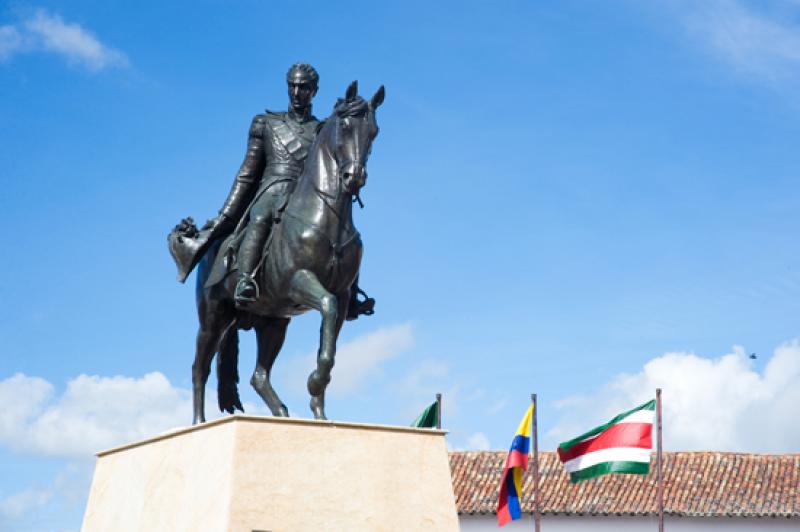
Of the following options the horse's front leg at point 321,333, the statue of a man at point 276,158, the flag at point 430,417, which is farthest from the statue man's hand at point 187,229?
the flag at point 430,417

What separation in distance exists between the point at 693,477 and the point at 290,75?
98.0ft

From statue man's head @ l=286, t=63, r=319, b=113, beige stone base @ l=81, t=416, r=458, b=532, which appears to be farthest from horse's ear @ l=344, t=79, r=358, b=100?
beige stone base @ l=81, t=416, r=458, b=532

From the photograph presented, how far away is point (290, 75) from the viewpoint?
442 inches

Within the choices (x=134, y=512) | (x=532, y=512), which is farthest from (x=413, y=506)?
(x=532, y=512)

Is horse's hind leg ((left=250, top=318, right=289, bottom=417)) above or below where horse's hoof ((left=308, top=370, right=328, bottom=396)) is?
above

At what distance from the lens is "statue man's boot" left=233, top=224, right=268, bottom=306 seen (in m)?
10.5

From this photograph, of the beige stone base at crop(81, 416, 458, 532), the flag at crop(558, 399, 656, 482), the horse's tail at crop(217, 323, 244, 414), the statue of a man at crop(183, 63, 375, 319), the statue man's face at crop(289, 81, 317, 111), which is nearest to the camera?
the beige stone base at crop(81, 416, 458, 532)

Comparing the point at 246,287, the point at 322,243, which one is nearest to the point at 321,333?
the point at 322,243

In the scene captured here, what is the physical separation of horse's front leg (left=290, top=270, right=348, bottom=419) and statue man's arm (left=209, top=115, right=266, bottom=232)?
1360mm

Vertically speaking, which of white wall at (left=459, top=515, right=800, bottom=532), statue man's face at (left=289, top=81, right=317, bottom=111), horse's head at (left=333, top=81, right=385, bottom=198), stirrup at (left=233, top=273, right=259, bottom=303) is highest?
white wall at (left=459, top=515, right=800, bottom=532)

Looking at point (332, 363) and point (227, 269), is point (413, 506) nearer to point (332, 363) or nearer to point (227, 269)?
point (332, 363)

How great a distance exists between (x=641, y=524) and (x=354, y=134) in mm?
29697

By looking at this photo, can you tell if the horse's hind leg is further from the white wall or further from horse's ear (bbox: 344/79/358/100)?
the white wall

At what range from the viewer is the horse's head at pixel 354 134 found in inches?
393
